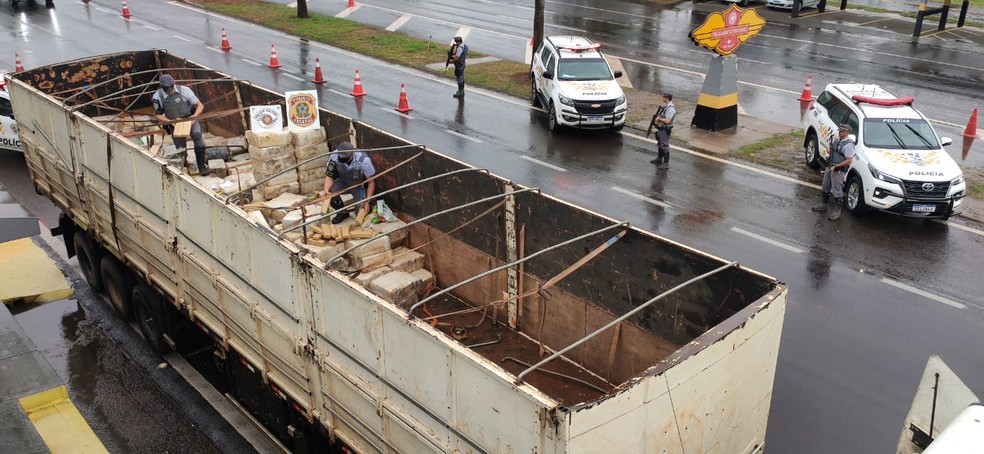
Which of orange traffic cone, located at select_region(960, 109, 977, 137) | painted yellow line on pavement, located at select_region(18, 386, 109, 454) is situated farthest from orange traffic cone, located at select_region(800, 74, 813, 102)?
painted yellow line on pavement, located at select_region(18, 386, 109, 454)

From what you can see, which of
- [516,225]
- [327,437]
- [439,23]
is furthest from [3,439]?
[439,23]

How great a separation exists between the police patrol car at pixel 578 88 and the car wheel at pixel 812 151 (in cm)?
416

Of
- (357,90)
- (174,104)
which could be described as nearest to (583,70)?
(357,90)

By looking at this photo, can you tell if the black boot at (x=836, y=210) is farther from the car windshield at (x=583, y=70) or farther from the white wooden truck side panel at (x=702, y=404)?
the white wooden truck side panel at (x=702, y=404)

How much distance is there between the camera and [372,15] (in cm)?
3569

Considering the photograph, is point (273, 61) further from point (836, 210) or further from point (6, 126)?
point (836, 210)

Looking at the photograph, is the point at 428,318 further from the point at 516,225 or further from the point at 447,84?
the point at 447,84

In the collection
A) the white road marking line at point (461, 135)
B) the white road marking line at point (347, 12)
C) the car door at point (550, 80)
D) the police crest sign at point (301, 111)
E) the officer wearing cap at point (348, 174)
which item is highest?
the police crest sign at point (301, 111)

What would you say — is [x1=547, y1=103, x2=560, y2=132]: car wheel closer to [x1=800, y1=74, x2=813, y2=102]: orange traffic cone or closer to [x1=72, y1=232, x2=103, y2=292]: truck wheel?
[x1=800, y1=74, x2=813, y2=102]: orange traffic cone

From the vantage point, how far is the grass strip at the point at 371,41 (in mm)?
25094

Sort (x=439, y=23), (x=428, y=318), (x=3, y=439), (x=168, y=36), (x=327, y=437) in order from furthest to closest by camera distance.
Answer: (x=439, y=23) → (x=168, y=36) → (x=428, y=318) → (x=327, y=437) → (x=3, y=439)

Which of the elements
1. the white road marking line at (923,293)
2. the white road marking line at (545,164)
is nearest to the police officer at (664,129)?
the white road marking line at (545,164)

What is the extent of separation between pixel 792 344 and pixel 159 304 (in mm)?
8043

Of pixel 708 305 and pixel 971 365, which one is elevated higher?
pixel 708 305
